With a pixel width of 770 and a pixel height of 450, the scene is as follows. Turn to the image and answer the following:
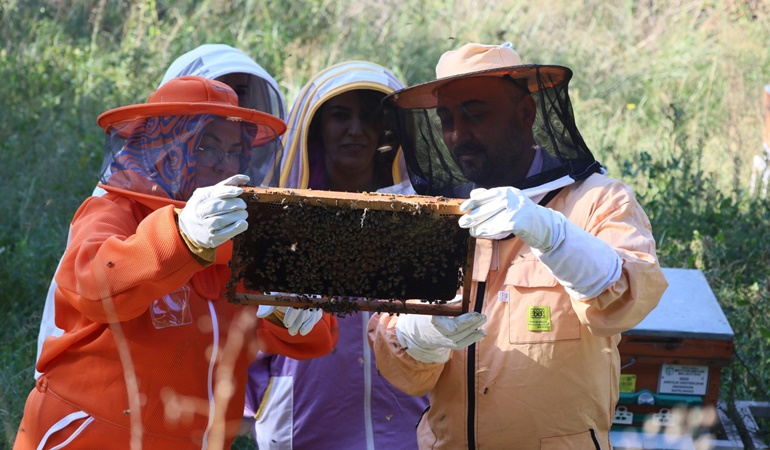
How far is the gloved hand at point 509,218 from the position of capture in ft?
8.16

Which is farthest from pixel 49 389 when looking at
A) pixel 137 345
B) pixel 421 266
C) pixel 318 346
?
pixel 421 266

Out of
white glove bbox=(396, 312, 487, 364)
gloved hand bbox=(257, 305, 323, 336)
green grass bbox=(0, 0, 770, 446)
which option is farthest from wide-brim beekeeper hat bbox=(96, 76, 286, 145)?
green grass bbox=(0, 0, 770, 446)

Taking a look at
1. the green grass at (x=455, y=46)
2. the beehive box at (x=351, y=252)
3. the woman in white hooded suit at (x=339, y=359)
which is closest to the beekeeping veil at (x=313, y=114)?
the woman in white hooded suit at (x=339, y=359)

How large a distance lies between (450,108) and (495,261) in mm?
633

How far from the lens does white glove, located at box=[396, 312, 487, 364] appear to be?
8.91 feet

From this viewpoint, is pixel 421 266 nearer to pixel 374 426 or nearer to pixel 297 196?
pixel 297 196

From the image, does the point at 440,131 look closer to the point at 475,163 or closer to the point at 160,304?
the point at 475,163

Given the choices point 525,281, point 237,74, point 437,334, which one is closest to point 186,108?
point 437,334

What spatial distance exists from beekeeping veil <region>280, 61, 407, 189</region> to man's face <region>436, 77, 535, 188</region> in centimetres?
117

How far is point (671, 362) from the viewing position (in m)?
4.22

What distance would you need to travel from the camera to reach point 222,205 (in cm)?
253

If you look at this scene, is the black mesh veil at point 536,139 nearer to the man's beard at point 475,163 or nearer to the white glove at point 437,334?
the man's beard at point 475,163

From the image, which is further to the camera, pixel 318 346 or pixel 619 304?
pixel 318 346

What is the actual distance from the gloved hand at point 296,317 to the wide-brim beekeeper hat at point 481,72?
35.0 inches
